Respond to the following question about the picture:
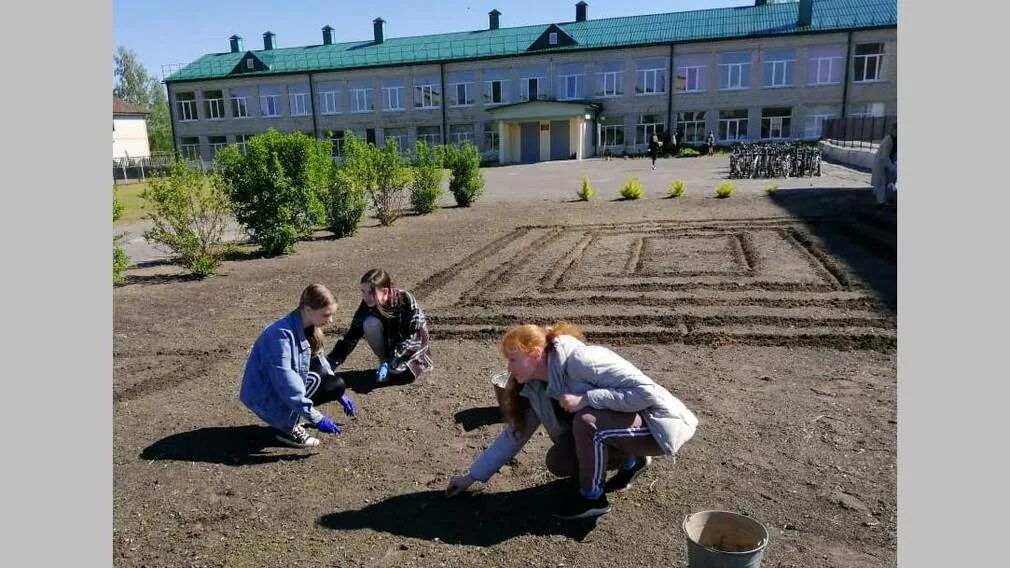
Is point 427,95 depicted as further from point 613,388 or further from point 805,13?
point 613,388

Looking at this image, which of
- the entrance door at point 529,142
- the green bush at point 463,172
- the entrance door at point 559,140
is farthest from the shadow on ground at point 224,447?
the entrance door at point 529,142

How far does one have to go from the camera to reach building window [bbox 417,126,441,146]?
48281 mm

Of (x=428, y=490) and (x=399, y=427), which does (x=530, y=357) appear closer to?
(x=428, y=490)

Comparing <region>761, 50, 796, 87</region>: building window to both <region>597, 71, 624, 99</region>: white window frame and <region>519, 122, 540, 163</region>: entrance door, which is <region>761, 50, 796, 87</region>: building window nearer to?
<region>597, 71, 624, 99</region>: white window frame

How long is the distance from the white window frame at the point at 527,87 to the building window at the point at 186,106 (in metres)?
28.2

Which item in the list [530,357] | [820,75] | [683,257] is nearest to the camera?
[530,357]

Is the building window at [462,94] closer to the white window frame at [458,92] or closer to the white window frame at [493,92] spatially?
the white window frame at [458,92]

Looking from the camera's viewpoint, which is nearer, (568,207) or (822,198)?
(822,198)

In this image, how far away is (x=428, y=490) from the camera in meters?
3.76

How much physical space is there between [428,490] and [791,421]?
2558mm

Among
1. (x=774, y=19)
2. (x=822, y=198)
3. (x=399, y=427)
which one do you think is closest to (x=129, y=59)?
(x=774, y=19)

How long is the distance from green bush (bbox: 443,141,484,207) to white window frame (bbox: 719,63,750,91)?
1135 inches

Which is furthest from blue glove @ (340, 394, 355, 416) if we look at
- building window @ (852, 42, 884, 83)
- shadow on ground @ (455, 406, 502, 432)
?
building window @ (852, 42, 884, 83)

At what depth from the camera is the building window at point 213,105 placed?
53.2m
